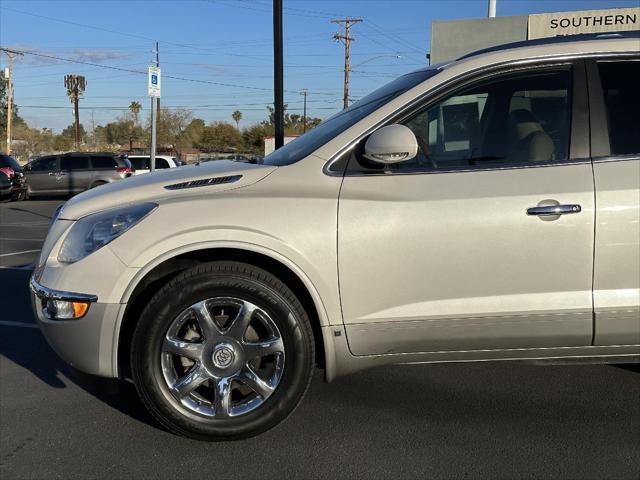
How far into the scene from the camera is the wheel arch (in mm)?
2959

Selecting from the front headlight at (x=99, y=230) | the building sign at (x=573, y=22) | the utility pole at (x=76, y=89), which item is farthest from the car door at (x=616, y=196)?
the utility pole at (x=76, y=89)

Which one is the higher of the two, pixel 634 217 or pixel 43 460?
pixel 634 217

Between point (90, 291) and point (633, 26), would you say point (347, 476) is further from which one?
point (633, 26)

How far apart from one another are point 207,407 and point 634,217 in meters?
2.32

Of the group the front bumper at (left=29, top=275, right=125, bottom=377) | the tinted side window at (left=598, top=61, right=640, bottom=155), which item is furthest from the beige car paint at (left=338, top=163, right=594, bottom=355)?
the front bumper at (left=29, top=275, right=125, bottom=377)

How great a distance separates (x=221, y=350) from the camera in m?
3.06

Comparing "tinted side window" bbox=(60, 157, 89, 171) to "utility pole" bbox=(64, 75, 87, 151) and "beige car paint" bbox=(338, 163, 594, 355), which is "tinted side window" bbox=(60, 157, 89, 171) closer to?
"beige car paint" bbox=(338, 163, 594, 355)

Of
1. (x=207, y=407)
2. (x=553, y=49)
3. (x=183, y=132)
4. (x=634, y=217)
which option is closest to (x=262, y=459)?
(x=207, y=407)

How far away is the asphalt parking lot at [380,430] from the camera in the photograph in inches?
114

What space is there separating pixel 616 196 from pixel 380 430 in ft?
5.59

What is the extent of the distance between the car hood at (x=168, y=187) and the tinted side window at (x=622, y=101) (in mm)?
1769

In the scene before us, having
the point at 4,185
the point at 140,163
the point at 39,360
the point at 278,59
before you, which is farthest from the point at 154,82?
the point at 140,163

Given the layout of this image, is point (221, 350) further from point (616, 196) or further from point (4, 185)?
point (4, 185)

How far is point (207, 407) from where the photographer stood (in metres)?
3.10
